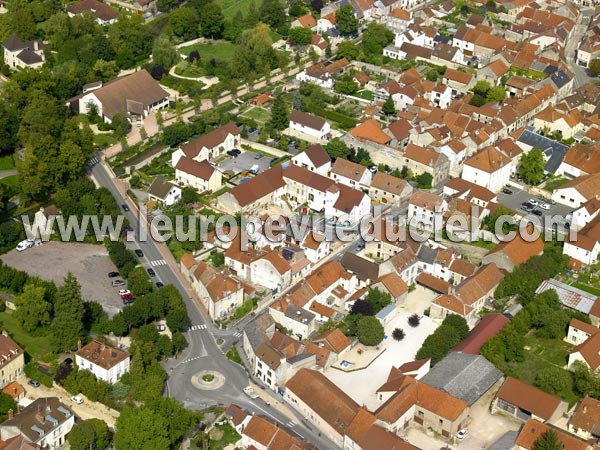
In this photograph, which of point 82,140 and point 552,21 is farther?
point 552,21

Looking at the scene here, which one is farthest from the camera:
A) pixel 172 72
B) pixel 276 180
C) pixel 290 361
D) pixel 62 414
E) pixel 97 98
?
pixel 172 72

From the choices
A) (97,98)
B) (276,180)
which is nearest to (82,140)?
(97,98)

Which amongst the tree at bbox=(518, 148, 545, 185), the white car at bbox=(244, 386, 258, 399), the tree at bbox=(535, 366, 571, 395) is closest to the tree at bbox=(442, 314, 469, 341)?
the tree at bbox=(535, 366, 571, 395)

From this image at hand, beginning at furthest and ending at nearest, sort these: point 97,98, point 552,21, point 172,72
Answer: point 552,21 → point 172,72 → point 97,98

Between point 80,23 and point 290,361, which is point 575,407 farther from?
point 80,23

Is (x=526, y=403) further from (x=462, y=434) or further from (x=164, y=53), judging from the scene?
(x=164, y=53)

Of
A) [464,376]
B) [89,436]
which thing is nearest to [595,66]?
[464,376]
